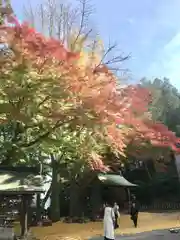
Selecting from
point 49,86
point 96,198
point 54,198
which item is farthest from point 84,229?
point 49,86

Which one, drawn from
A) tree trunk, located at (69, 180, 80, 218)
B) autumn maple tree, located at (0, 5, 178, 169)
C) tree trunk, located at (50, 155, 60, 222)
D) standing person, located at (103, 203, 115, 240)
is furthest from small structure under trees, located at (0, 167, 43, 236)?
tree trunk, located at (69, 180, 80, 218)

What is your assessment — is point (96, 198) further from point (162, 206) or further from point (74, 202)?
point (162, 206)

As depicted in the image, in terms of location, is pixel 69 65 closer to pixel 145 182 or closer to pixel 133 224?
pixel 133 224

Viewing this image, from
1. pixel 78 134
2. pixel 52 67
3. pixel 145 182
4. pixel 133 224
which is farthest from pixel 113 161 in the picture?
pixel 52 67

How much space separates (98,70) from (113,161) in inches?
624

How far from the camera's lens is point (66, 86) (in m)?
9.74

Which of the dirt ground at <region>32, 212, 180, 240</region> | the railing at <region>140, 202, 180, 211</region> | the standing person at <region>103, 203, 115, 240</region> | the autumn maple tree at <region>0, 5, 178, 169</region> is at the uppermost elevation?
the autumn maple tree at <region>0, 5, 178, 169</region>

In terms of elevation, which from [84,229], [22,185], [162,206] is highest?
[22,185]

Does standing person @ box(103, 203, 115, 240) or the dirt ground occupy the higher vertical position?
standing person @ box(103, 203, 115, 240)

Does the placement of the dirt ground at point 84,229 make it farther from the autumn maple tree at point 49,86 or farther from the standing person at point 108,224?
the autumn maple tree at point 49,86

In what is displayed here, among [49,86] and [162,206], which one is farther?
[162,206]

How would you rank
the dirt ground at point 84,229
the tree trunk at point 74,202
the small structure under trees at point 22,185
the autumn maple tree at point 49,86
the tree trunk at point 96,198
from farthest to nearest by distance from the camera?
the tree trunk at point 96,198, the tree trunk at point 74,202, the dirt ground at point 84,229, the small structure under trees at point 22,185, the autumn maple tree at point 49,86

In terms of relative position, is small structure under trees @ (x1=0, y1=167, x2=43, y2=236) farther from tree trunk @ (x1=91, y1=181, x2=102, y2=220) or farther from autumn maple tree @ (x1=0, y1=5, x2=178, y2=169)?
tree trunk @ (x1=91, y1=181, x2=102, y2=220)

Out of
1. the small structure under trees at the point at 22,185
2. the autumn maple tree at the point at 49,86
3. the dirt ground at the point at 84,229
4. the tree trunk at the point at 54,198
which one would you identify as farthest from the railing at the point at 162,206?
the autumn maple tree at the point at 49,86
